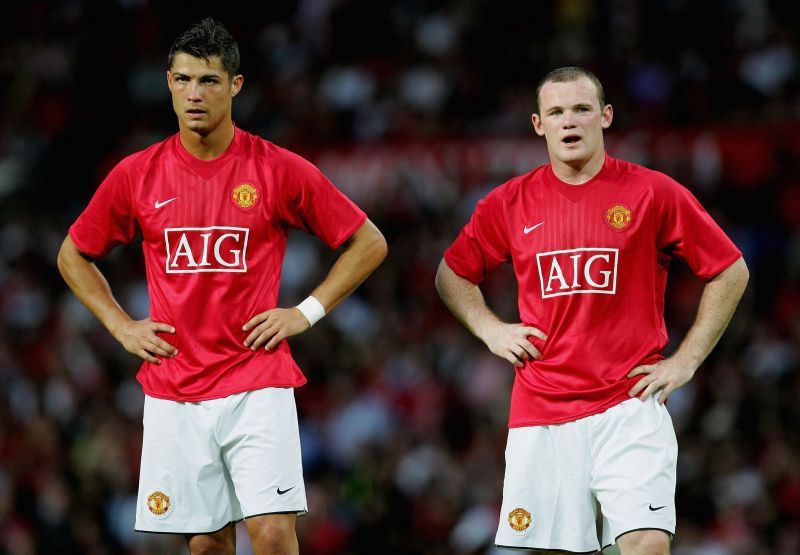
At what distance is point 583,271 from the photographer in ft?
19.5

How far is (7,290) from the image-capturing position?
45.1 feet

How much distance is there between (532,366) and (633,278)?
0.57m

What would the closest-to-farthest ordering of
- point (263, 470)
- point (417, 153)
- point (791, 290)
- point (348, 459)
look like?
1. point (263, 470)
2. point (348, 459)
3. point (791, 290)
4. point (417, 153)

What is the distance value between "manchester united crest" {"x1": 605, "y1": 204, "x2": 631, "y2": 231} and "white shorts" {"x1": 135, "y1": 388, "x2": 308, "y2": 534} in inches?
60.5

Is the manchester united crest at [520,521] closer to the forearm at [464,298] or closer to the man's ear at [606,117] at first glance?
the forearm at [464,298]

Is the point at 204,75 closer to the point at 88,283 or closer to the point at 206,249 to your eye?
the point at 206,249

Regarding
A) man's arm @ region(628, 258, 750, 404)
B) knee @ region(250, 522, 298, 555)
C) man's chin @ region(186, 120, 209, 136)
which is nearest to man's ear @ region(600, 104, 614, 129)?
man's arm @ region(628, 258, 750, 404)

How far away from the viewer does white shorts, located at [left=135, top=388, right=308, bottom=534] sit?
581 centimetres

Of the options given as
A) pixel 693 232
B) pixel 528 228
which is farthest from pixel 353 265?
pixel 693 232

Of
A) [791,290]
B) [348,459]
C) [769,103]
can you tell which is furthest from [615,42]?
[348,459]

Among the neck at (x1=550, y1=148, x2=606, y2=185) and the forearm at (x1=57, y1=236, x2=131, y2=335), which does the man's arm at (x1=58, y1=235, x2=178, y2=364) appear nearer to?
the forearm at (x1=57, y1=236, x2=131, y2=335)

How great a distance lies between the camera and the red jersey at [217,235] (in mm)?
5914

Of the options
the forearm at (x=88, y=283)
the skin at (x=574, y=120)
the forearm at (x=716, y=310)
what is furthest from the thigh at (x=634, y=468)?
the forearm at (x=88, y=283)

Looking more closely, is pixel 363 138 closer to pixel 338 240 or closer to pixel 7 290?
pixel 7 290
